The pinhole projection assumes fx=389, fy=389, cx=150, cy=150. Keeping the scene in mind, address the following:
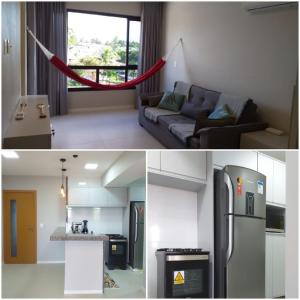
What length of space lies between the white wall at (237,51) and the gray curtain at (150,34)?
11 cm

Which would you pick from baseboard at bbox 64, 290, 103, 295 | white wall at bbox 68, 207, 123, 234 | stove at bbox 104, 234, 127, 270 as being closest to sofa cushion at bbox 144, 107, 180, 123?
stove at bbox 104, 234, 127, 270

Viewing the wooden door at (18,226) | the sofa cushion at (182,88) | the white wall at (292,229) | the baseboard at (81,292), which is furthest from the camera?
the sofa cushion at (182,88)

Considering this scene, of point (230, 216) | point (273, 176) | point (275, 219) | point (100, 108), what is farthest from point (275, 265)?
point (100, 108)

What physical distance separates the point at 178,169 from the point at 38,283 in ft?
3.04

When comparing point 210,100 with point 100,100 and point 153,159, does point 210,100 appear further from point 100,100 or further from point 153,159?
point 153,159

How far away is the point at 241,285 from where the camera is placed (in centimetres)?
218

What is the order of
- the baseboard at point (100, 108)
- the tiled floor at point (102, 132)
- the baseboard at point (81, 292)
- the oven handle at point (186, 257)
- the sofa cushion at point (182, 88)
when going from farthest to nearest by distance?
the baseboard at point (100, 108) < the sofa cushion at point (182, 88) < the tiled floor at point (102, 132) < the baseboard at point (81, 292) < the oven handle at point (186, 257)

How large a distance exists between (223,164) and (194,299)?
0.72 meters

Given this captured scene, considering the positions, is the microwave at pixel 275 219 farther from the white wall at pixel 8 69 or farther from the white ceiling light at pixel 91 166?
the white wall at pixel 8 69

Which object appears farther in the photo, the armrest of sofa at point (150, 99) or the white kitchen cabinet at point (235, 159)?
the armrest of sofa at point (150, 99)

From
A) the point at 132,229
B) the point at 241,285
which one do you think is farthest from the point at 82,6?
the point at 241,285

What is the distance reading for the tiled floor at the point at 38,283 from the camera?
6.12 feet

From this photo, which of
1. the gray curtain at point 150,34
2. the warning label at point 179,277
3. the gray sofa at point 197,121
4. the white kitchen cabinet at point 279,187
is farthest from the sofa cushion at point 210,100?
the warning label at point 179,277

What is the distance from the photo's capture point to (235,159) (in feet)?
7.04
